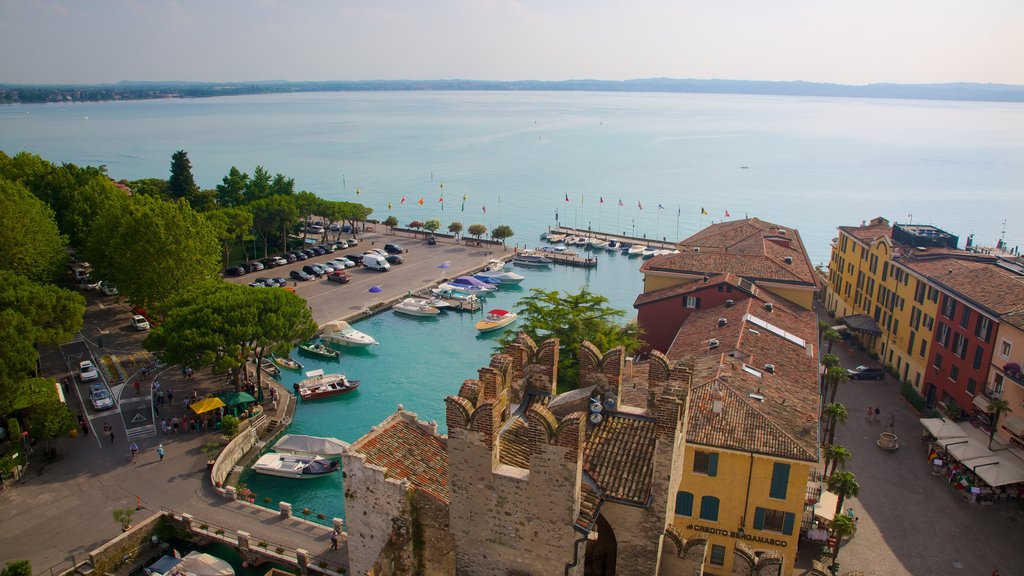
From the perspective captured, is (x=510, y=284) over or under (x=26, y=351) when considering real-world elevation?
under

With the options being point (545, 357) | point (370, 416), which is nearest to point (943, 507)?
point (545, 357)

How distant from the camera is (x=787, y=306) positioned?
43500 millimetres

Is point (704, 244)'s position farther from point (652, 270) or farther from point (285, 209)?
point (285, 209)

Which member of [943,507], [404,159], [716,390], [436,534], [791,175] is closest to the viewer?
[436,534]

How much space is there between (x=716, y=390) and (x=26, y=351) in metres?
33.1

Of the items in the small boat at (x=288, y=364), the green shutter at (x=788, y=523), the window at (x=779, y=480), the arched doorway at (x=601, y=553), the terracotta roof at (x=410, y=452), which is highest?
the terracotta roof at (x=410, y=452)

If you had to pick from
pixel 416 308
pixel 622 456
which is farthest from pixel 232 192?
pixel 622 456

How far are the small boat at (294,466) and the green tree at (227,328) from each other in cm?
636

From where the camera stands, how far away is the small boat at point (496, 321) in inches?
2420

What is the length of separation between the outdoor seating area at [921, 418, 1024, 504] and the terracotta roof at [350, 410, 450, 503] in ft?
94.5

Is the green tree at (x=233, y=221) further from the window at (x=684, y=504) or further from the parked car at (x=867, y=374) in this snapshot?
the parked car at (x=867, y=374)

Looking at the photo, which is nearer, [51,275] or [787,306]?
[787,306]

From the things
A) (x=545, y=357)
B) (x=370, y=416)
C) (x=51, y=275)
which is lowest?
(x=370, y=416)

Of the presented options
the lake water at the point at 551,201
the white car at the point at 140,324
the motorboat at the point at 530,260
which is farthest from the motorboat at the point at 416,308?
the motorboat at the point at 530,260
